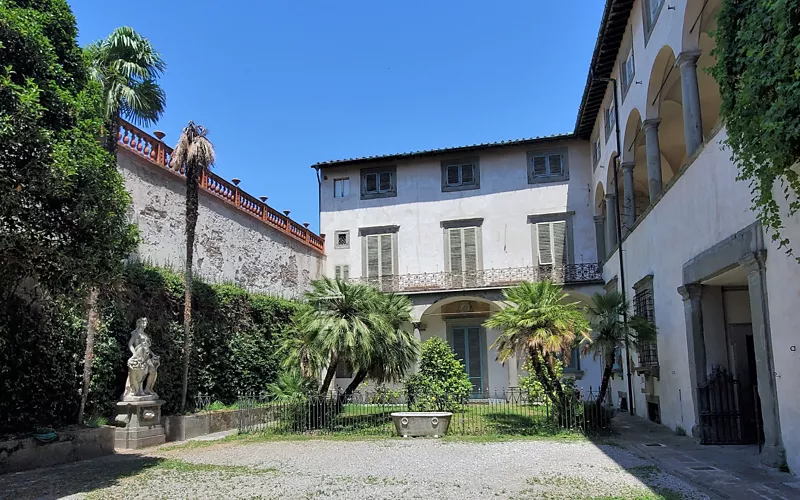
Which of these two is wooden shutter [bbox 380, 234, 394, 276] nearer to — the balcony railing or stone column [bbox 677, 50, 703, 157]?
the balcony railing

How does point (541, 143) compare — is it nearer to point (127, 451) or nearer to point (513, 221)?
point (513, 221)

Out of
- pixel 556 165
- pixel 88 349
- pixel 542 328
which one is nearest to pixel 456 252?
pixel 556 165

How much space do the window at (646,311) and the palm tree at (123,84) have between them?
10.9 meters

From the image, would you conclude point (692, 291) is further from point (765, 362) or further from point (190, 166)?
point (190, 166)

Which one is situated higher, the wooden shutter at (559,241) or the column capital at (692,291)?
the wooden shutter at (559,241)

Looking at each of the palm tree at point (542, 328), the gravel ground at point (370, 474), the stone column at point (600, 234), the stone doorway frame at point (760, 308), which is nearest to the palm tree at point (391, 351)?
the palm tree at point (542, 328)

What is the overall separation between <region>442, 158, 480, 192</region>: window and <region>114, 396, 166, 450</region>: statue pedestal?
1448cm

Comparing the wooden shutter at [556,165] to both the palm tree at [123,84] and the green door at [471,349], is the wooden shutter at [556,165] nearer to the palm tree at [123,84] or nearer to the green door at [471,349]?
the green door at [471,349]

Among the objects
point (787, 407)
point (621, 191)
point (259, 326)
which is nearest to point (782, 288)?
point (787, 407)

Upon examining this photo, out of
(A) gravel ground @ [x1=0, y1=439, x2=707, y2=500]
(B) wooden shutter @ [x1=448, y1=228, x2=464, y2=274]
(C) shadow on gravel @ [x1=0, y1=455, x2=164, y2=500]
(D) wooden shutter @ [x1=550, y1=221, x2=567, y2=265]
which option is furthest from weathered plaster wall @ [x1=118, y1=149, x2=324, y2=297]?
(D) wooden shutter @ [x1=550, y1=221, x2=567, y2=265]

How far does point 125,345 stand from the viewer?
12.6 m

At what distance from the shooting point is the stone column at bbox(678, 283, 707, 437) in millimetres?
10219

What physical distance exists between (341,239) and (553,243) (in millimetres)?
8361

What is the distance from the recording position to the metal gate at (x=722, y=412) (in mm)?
9875
